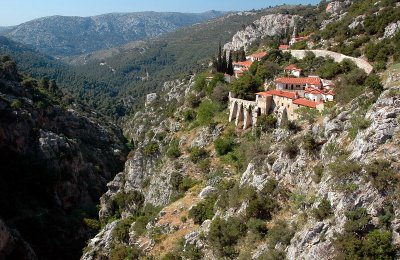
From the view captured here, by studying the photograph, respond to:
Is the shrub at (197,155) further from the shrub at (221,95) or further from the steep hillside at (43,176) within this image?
the steep hillside at (43,176)

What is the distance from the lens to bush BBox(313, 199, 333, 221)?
26.3 m

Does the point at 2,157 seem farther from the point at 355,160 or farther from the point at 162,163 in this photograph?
the point at 355,160

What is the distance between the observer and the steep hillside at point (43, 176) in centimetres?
6001

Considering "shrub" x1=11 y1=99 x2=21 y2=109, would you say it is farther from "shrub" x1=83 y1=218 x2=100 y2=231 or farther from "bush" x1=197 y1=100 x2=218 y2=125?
"bush" x1=197 y1=100 x2=218 y2=125

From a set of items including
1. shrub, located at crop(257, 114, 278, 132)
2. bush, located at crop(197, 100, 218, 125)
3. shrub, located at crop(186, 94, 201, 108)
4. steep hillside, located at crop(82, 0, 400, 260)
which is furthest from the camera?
shrub, located at crop(186, 94, 201, 108)

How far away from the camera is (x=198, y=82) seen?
73.9 m

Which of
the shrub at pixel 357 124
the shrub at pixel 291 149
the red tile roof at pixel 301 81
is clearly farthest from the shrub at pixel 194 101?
the shrub at pixel 357 124

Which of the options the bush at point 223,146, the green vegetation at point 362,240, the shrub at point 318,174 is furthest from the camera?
the bush at point 223,146

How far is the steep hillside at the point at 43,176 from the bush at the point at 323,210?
3939 centimetres

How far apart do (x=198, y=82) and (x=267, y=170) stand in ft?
129

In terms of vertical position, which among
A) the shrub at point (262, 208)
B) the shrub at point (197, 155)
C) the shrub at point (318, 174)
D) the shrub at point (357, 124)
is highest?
the shrub at point (357, 124)

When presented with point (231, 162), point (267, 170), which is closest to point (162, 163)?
point (231, 162)

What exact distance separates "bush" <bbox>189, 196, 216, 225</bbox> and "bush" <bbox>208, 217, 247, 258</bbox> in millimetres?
5380

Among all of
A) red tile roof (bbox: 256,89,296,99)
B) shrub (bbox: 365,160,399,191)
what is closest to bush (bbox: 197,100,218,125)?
red tile roof (bbox: 256,89,296,99)
